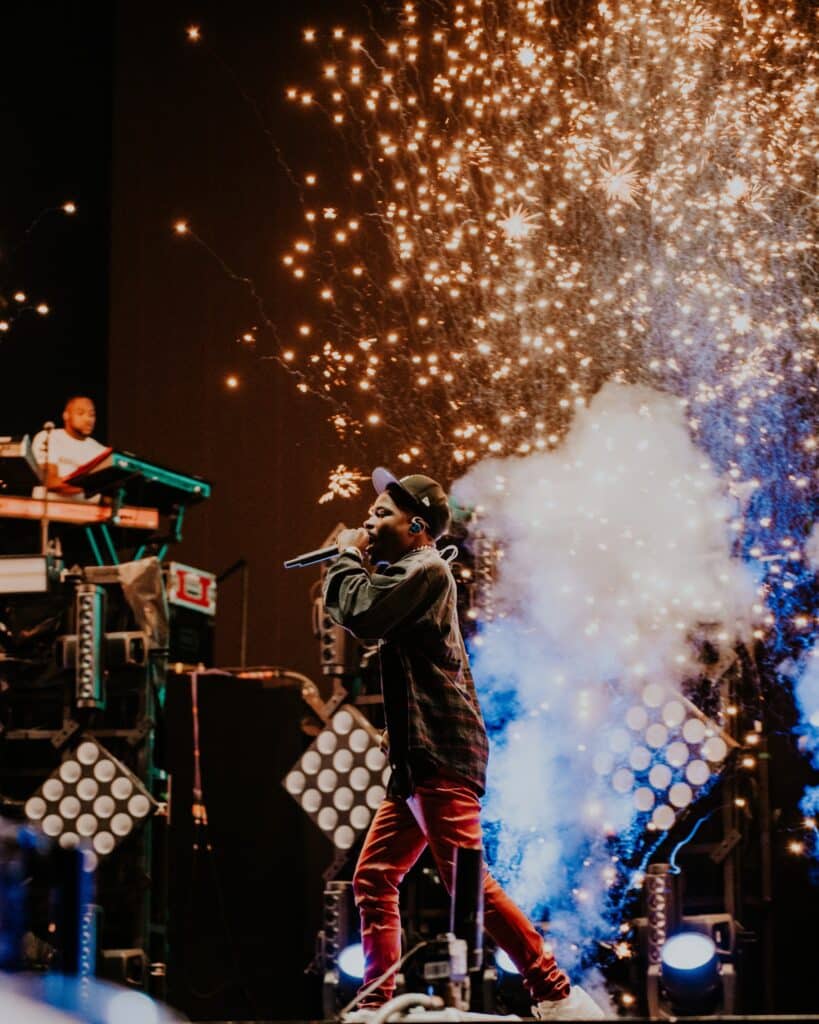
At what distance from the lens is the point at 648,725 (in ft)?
21.2

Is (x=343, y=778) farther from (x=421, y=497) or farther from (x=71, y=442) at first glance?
(x=71, y=442)

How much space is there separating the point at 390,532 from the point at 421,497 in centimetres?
16

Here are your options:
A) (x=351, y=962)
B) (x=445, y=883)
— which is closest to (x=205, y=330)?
(x=351, y=962)

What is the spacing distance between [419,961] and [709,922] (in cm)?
146

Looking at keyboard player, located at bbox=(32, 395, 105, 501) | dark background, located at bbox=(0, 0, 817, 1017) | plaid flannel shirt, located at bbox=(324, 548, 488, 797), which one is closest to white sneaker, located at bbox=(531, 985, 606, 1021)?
plaid flannel shirt, located at bbox=(324, 548, 488, 797)

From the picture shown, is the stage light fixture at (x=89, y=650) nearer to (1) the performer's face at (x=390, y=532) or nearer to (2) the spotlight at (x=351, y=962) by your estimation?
(2) the spotlight at (x=351, y=962)

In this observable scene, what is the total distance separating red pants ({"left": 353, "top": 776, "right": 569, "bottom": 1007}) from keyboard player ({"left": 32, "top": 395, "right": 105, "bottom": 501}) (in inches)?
183

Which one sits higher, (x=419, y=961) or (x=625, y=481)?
(x=625, y=481)

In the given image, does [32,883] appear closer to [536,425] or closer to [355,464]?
[355,464]

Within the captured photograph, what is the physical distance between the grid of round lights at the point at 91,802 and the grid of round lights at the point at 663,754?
2435 millimetres

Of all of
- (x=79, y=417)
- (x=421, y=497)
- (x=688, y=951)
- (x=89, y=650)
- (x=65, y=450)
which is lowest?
(x=688, y=951)

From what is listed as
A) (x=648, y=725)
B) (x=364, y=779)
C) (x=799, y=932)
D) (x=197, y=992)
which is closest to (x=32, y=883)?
(x=197, y=992)

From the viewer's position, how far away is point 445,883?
4.14 meters

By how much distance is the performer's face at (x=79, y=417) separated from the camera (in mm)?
8688
